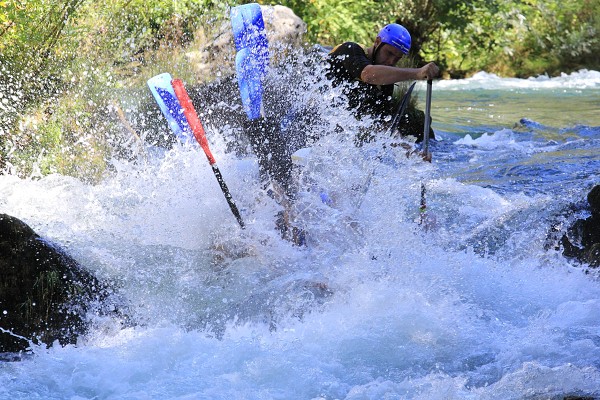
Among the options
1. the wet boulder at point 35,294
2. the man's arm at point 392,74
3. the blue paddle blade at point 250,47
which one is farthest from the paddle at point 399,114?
the wet boulder at point 35,294

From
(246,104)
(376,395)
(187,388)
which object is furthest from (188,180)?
(376,395)

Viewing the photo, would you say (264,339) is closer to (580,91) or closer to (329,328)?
(329,328)

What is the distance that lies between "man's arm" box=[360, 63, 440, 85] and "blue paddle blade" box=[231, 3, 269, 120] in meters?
0.67

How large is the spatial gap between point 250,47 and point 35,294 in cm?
210

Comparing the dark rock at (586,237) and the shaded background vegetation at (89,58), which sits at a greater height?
the shaded background vegetation at (89,58)

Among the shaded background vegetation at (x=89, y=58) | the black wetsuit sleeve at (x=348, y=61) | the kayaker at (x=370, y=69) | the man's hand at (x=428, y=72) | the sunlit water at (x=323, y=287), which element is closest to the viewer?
the sunlit water at (x=323, y=287)

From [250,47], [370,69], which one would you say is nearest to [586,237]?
[370,69]

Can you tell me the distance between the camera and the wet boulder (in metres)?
3.71

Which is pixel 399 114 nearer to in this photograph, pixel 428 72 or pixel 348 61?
pixel 348 61

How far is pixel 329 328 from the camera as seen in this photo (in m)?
3.91

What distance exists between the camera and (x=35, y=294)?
3.78 meters

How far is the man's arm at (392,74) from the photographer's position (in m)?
4.81

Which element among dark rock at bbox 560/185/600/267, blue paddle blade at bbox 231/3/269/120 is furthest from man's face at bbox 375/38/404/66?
dark rock at bbox 560/185/600/267

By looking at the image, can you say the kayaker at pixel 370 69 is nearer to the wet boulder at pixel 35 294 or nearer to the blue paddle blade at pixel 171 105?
the blue paddle blade at pixel 171 105
